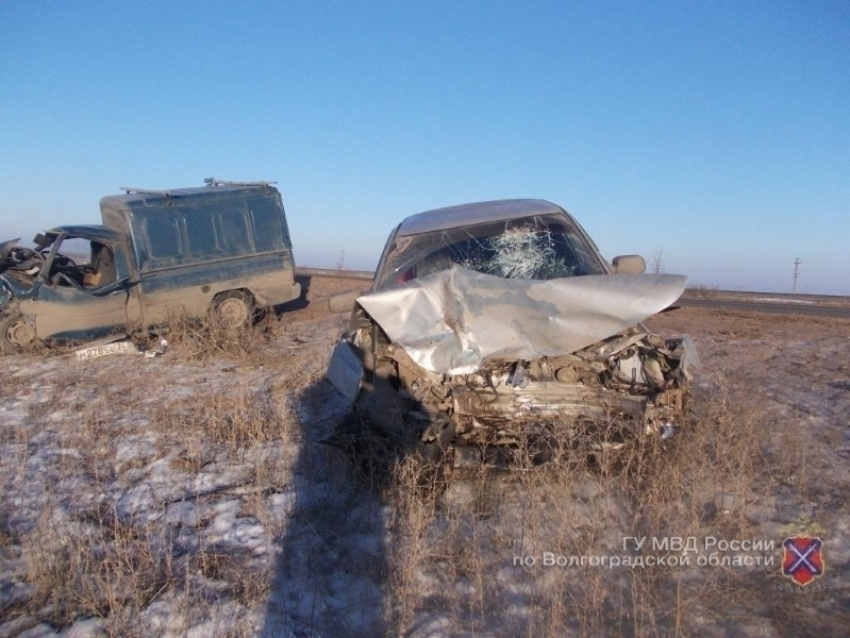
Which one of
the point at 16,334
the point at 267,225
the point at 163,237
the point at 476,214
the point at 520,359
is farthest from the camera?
the point at 267,225

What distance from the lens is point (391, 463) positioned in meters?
3.92

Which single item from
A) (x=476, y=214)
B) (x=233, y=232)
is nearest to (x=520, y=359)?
(x=476, y=214)

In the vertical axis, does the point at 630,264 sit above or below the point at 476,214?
below

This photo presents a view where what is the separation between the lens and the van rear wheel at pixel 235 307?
10.3 meters

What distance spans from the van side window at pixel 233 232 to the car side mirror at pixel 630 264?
23.5 ft

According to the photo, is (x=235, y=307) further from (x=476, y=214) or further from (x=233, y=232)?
(x=476, y=214)

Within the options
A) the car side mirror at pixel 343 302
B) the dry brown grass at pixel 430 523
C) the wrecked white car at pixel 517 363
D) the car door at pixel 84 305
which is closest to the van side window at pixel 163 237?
the car door at pixel 84 305

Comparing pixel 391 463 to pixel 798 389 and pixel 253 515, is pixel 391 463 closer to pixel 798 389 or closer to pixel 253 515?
pixel 253 515

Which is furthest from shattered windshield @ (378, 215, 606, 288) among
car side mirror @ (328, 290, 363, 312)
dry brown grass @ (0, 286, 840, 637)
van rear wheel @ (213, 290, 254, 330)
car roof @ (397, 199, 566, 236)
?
van rear wheel @ (213, 290, 254, 330)

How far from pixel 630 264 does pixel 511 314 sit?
52.7 inches

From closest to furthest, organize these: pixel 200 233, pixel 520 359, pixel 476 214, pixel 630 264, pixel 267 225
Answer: pixel 520 359
pixel 630 264
pixel 476 214
pixel 200 233
pixel 267 225

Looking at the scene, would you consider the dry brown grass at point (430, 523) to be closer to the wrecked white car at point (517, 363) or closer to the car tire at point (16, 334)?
the wrecked white car at point (517, 363)

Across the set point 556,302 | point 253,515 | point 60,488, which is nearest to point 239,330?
point 60,488

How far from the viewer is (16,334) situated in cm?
923
